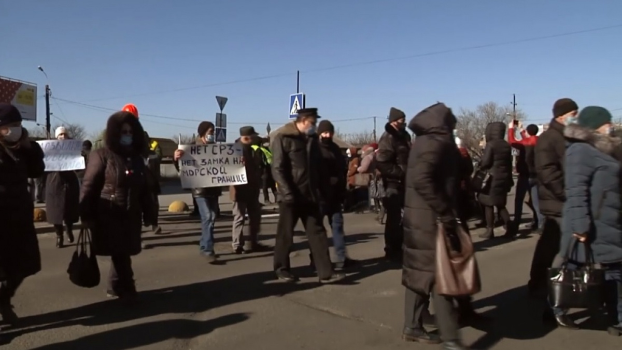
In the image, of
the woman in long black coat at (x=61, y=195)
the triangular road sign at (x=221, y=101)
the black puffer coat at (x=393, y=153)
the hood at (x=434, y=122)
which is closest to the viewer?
the hood at (x=434, y=122)

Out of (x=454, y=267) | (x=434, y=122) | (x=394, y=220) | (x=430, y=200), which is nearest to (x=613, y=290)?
(x=454, y=267)

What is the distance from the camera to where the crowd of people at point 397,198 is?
14.5 ft

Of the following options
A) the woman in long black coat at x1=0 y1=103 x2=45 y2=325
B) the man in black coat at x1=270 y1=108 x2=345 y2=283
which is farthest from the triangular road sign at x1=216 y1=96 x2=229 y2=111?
the woman in long black coat at x1=0 y1=103 x2=45 y2=325

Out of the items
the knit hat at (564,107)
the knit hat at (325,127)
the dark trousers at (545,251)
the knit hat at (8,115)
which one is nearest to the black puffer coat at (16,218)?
the knit hat at (8,115)

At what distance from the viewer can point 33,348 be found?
4660mm

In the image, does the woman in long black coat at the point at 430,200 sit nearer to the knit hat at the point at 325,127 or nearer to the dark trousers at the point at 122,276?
the dark trousers at the point at 122,276

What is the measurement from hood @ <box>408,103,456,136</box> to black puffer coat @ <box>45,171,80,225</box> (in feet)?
20.5

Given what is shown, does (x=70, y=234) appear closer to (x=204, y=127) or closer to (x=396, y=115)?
(x=204, y=127)

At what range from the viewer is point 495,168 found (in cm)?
1012

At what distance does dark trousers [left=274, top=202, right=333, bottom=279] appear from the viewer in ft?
21.8

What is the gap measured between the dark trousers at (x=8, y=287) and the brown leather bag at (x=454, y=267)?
341cm

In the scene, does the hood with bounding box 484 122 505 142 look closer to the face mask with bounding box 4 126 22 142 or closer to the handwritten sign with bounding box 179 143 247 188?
the handwritten sign with bounding box 179 143 247 188

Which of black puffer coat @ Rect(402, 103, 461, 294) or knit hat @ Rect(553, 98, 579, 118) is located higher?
knit hat @ Rect(553, 98, 579, 118)

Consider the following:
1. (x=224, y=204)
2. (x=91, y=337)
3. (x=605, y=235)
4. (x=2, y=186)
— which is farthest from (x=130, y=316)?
(x=224, y=204)
